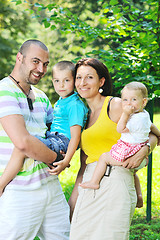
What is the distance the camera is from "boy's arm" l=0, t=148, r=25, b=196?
7.98 feet

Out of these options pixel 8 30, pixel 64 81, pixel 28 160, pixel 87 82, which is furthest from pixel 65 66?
pixel 8 30

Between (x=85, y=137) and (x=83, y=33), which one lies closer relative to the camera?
(x=85, y=137)

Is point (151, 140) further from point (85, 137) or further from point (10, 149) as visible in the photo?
point (10, 149)

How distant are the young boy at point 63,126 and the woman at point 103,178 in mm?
94

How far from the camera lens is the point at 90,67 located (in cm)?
275

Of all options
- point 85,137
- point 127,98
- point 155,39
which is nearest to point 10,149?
point 85,137

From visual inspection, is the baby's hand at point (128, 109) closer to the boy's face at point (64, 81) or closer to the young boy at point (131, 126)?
the young boy at point (131, 126)

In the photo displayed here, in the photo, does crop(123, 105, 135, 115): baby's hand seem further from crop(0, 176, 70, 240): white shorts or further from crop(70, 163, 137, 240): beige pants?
crop(0, 176, 70, 240): white shorts

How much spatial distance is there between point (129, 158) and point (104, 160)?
194 mm

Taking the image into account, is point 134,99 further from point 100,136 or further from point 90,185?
point 90,185

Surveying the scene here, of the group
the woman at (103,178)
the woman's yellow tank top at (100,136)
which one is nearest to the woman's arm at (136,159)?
the woman at (103,178)

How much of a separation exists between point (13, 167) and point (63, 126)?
23.3 inches

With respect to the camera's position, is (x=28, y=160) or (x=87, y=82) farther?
(x=87, y=82)

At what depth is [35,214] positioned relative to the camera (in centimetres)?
256
